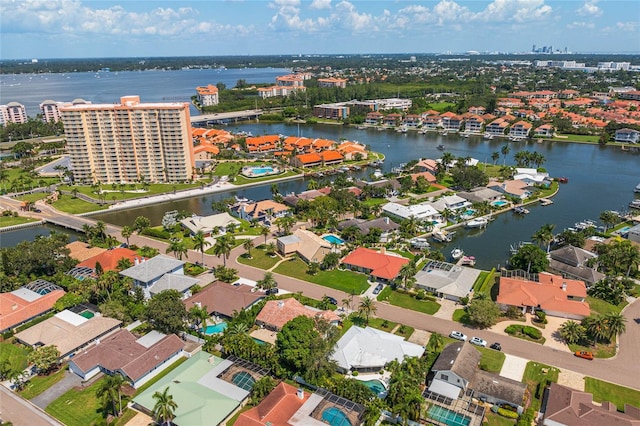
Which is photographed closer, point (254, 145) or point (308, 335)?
point (308, 335)

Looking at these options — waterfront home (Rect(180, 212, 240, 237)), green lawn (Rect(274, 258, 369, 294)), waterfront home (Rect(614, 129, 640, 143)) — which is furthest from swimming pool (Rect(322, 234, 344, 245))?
waterfront home (Rect(614, 129, 640, 143))

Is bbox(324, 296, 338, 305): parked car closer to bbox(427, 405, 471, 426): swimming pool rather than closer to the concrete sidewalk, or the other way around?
bbox(427, 405, 471, 426): swimming pool

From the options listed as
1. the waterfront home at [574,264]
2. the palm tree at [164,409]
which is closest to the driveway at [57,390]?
the palm tree at [164,409]

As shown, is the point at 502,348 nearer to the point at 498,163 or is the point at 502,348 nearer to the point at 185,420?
the point at 185,420

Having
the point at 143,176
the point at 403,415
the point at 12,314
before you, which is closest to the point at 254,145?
the point at 143,176

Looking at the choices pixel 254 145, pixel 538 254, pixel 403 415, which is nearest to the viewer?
pixel 403 415

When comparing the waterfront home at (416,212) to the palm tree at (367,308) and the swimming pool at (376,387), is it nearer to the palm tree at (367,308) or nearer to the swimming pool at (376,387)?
the palm tree at (367,308)
